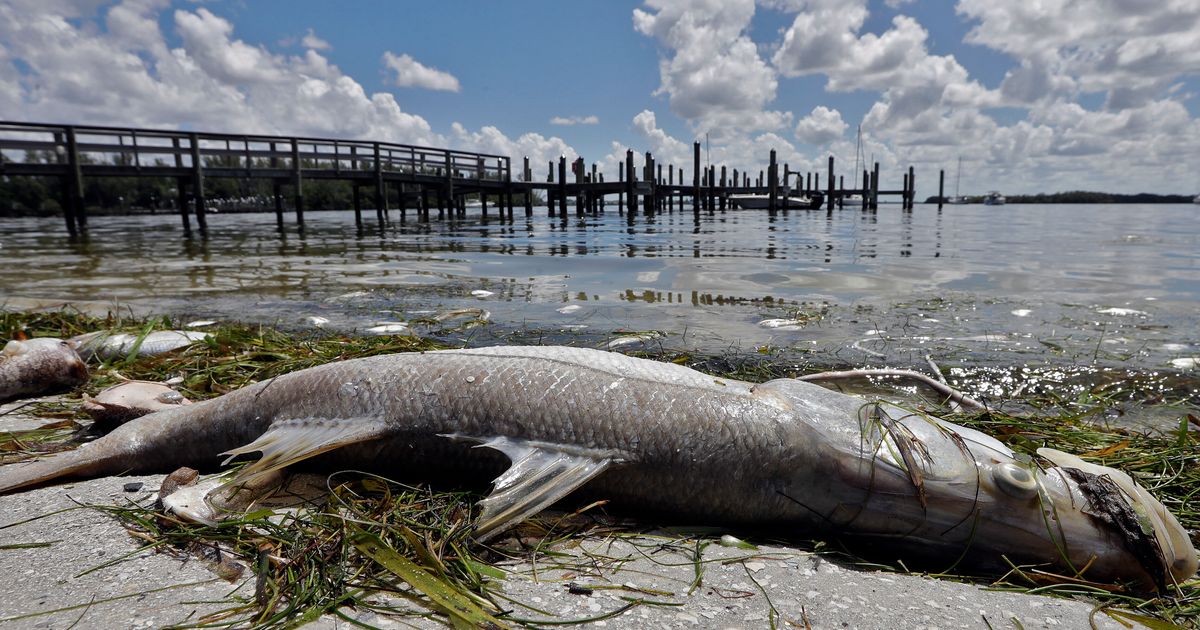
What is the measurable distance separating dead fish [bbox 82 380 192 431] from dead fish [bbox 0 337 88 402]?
920 mm

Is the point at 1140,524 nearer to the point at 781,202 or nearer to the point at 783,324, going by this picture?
the point at 783,324

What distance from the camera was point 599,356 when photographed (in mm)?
2865

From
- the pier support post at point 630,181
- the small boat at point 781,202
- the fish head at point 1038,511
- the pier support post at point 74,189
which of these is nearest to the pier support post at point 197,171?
the pier support post at point 74,189

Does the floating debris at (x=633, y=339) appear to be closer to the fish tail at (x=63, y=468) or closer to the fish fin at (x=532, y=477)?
the fish fin at (x=532, y=477)

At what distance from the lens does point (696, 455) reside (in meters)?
2.48

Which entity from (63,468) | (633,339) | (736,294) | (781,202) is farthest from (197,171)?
(781,202)

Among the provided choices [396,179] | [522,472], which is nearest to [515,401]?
[522,472]

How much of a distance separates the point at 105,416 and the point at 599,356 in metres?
2.83

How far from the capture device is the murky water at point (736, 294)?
5.92 meters

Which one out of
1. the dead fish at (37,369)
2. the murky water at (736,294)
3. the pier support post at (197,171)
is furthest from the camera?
the pier support post at (197,171)

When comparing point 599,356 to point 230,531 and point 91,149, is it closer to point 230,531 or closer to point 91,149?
point 230,531

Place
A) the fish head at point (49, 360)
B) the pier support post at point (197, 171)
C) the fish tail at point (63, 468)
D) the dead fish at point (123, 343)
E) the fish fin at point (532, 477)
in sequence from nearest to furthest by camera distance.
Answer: the fish fin at point (532, 477) < the fish tail at point (63, 468) < the fish head at point (49, 360) < the dead fish at point (123, 343) < the pier support post at point (197, 171)

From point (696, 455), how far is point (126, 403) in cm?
321

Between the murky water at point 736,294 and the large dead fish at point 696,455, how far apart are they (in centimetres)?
294
